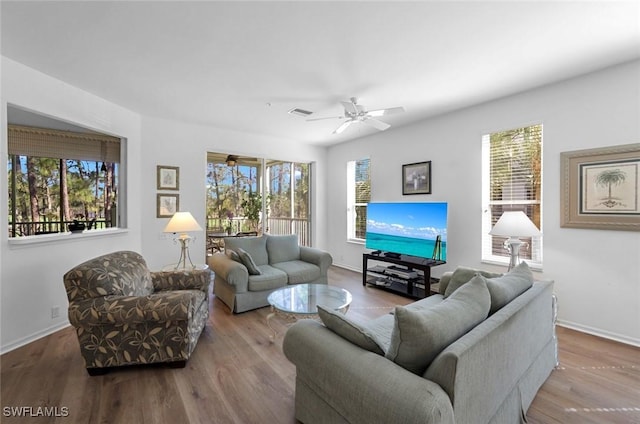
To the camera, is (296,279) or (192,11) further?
(296,279)

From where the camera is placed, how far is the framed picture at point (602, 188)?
271 centimetres

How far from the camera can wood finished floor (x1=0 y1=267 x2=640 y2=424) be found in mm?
1826

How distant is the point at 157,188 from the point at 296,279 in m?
2.57

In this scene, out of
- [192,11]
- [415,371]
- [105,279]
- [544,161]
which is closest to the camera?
[415,371]

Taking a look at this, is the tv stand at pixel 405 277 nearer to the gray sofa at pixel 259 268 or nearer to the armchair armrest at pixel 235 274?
the gray sofa at pixel 259 268

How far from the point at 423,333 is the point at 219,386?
1.67m

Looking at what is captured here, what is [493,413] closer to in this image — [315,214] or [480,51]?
[480,51]

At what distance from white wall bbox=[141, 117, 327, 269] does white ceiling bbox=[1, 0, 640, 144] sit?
0.84 m

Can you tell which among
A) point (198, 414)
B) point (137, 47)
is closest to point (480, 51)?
point (137, 47)

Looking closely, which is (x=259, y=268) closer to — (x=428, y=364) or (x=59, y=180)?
(x=59, y=180)

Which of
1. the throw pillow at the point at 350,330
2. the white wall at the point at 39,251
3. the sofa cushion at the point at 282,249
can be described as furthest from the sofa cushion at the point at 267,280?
the throw pillow at the point at 350,330

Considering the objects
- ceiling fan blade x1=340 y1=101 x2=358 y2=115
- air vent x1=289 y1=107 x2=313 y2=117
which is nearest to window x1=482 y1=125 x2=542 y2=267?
ceiling fan blade x1=340 y1=101 x2=358 y2=115

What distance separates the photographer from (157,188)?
14.3ft

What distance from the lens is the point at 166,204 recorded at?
4.46m
